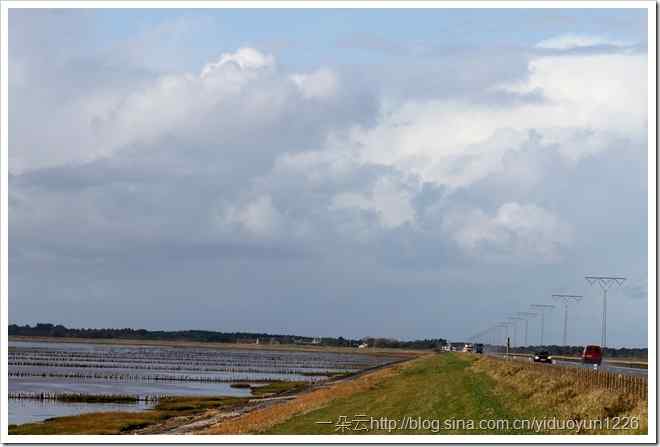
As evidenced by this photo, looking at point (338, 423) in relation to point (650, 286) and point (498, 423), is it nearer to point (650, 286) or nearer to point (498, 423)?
point (498, 423)

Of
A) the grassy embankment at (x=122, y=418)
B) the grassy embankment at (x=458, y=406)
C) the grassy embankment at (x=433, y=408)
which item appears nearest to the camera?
A: the grassy embankment at (x=458, y=406)

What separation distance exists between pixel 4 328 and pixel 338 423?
56.2 ft

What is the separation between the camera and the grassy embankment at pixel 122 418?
57750 mm

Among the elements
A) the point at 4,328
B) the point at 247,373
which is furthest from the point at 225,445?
the point at 247,373

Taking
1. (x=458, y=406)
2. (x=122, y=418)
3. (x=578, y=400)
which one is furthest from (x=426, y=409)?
(x=122, y=418)

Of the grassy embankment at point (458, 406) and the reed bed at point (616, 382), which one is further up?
the reed bed at point (616, 382)

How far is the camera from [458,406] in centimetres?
4588

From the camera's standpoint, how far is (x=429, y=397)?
Answer: 53688mm

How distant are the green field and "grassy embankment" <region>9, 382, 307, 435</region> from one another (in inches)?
489

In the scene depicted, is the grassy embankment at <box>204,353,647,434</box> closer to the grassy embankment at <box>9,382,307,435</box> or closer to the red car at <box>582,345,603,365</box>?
the grassy embankment at <box>9,382,307,435</box>

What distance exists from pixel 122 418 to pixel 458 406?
27.3 m

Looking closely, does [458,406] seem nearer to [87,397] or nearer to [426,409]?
[426,409]

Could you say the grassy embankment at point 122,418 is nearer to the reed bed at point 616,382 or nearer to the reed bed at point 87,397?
the reed bed at point 87,397

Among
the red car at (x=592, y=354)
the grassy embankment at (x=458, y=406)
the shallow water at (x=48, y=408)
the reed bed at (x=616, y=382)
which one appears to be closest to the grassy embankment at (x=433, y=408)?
the grassy embankment at (x=458, y=406)
